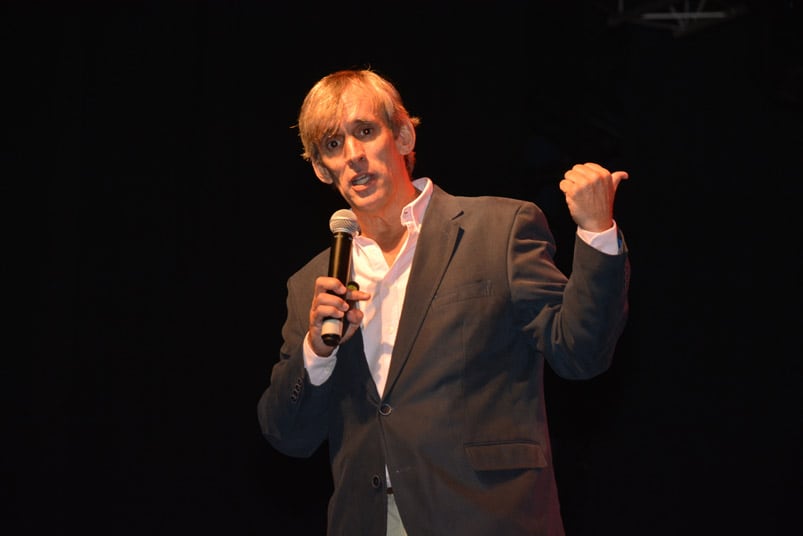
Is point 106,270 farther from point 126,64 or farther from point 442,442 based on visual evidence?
point 442,442

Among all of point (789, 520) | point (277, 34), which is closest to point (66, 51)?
point (277, 34)

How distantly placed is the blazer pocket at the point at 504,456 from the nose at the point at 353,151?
33.1 inches

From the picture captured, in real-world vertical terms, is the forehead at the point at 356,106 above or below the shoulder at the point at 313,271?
above

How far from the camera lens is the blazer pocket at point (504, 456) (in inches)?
71.4

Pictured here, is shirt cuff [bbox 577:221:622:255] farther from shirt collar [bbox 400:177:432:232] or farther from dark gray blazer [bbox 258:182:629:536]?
shirt collar [bbox 400:177:432:232]

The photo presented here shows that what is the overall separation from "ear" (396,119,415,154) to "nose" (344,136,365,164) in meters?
0.18

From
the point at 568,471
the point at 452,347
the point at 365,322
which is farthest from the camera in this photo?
the point at 568,471

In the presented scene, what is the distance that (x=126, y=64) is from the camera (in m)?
4.24

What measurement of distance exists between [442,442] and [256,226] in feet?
8.84

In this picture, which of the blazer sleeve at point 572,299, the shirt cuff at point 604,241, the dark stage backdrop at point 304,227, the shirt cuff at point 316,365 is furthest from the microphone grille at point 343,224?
the dark stage backdrop at point 304,227

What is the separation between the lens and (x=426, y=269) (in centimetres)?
203

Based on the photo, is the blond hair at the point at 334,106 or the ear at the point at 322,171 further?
the ear at the point at 322,171

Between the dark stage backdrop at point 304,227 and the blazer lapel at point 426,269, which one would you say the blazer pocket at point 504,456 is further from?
the dark stage backdrop at point 304,227

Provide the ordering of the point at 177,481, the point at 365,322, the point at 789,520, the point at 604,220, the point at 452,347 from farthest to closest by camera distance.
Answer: the point at 789,520
the point at 177,481
the point at 365,322
the point at 452,347
the point at 604,220
